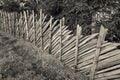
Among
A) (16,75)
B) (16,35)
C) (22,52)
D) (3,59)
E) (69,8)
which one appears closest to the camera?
(16,75)

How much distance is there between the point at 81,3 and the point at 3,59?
11.9ft

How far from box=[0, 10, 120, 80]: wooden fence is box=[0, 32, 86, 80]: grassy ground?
309 mm

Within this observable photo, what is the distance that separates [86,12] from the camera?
7.32 m

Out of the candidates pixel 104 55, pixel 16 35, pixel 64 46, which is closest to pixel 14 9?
pixel 16 35

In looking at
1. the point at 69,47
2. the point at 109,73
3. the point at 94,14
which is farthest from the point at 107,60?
the point at 94,14

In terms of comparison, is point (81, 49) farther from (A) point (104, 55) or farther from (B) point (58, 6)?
(B) point (58, 6)

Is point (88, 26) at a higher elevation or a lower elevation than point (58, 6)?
lower

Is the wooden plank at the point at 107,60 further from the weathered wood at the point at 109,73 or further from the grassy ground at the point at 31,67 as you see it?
the grassy ground at the point at 31,67

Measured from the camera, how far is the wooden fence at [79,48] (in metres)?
4.53

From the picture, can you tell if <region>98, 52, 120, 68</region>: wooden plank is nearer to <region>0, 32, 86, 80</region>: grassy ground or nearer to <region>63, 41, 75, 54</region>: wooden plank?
<region>0, 32, 86, 80</region>: grassy ground

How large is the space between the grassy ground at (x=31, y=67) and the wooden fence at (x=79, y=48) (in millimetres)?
309

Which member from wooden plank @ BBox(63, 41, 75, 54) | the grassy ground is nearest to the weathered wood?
the grassy ground

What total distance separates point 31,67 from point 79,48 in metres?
1.60

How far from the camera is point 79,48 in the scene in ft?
17.8
